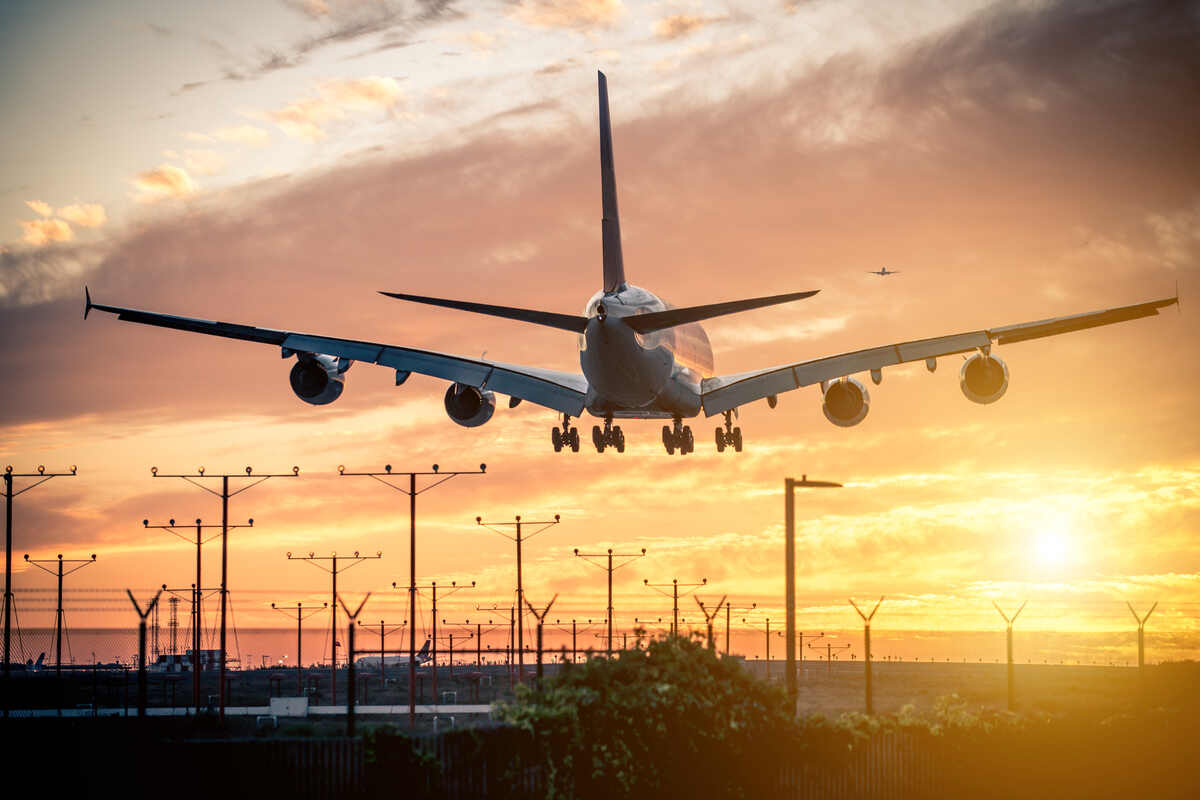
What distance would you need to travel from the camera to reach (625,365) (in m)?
43.9

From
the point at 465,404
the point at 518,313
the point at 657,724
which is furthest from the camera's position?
the point at 465,404

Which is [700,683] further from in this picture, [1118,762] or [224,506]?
[224,506]

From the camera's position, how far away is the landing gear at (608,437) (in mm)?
49844

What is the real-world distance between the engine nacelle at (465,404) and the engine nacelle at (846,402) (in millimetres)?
13395

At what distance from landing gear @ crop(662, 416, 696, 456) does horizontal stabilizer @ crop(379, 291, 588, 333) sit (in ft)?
28.1

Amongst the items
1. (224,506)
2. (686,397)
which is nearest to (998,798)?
(686,397)

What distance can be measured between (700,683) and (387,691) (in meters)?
86.7

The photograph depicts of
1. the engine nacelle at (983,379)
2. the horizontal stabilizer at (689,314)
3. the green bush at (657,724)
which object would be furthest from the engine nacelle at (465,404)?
the green bush at (657,724)

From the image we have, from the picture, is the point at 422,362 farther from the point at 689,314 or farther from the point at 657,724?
the point at 657,724

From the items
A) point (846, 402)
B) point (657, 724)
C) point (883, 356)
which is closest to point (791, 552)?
point (657, 724)

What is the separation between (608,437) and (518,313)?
34.0 feet

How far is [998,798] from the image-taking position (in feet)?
131

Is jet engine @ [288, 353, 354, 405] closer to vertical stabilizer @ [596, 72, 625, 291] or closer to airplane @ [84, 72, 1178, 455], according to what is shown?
airplane @ [84, 72, 1178, 455]

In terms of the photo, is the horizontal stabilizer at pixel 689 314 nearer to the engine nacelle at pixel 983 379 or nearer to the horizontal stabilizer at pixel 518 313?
the horizontal stabilizer at pixel 518 313
